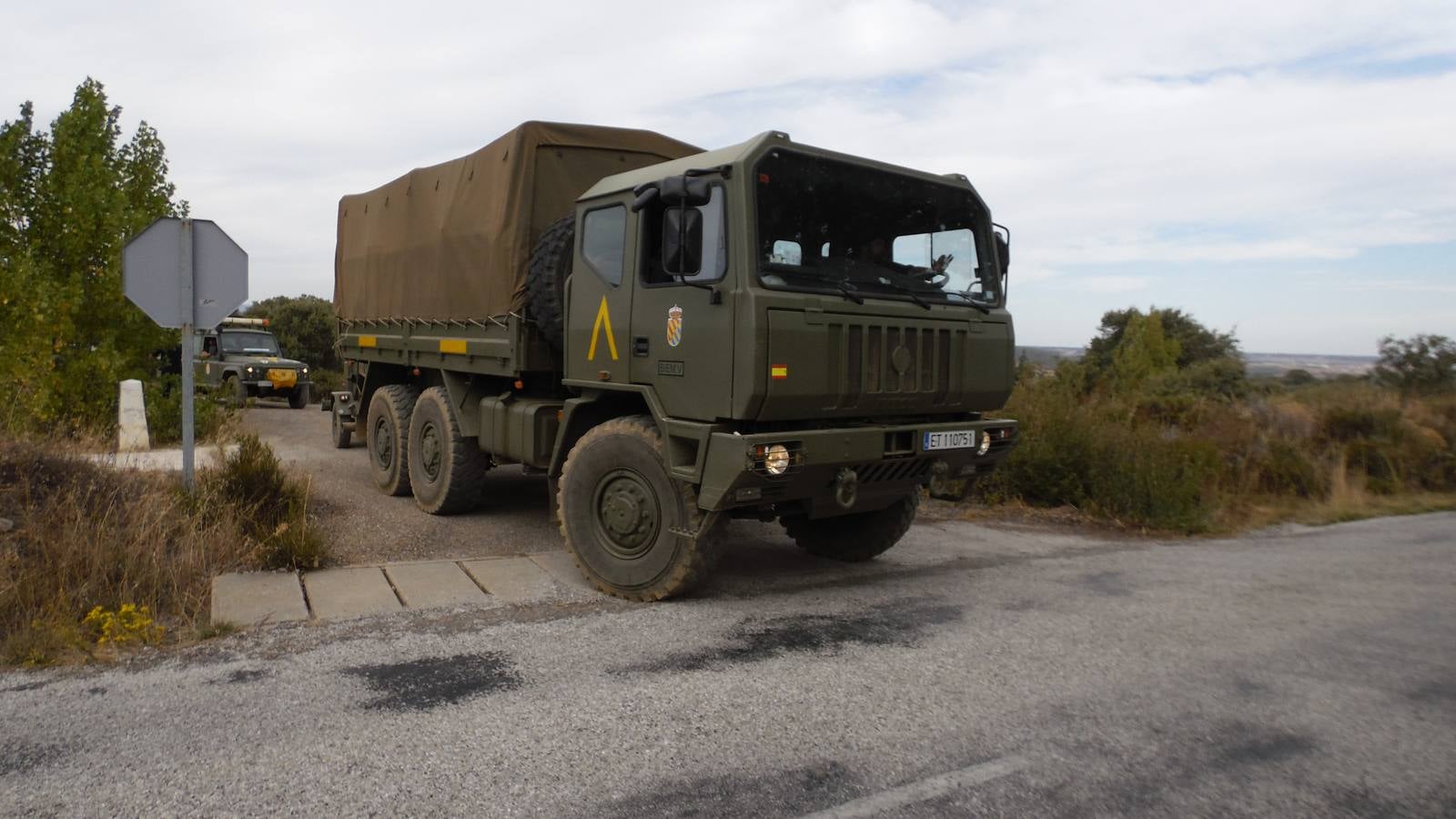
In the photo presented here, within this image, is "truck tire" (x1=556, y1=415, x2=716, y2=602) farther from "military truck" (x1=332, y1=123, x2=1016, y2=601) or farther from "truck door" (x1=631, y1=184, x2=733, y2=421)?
"truck door" (x1=631, y1=184, x2=733, y2=421)

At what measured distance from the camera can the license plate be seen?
6090mm

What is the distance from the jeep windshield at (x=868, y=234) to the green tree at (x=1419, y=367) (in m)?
14.6

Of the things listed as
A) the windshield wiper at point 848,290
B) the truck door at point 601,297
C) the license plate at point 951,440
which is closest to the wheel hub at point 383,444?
the truck door at point 601,297

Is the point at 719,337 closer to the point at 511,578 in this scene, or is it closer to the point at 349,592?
the point at 511,578

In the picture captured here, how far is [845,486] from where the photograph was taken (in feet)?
18.9

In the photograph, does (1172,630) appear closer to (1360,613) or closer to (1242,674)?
(1242,674)

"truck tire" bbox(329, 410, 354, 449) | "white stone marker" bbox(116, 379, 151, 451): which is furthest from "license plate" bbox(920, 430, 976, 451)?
"white stone marker" bbox(116, 379, 151, 451)

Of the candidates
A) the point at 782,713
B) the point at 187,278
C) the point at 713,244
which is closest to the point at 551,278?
the point at 713,244

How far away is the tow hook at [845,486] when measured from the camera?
5.74 metres

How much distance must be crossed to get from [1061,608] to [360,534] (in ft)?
17.3

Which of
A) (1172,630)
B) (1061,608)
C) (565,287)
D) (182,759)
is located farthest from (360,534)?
(1172,630)

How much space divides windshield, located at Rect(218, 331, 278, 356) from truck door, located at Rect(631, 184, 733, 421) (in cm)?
1700

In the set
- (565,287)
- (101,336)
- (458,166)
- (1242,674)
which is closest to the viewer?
(1242,674)

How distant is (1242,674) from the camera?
4.84 meters
